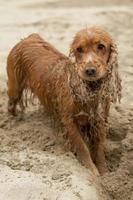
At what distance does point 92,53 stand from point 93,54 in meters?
0.01

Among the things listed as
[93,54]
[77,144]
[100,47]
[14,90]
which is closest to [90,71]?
[93,54]

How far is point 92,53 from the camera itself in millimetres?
6668

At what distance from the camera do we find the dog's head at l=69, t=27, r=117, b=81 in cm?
658

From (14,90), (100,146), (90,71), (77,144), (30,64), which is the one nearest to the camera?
(90,71)

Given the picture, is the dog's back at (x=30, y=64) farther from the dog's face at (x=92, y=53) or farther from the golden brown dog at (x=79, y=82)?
the dog's face at (x=92, y=53)

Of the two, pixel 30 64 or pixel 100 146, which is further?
pixel 30 64

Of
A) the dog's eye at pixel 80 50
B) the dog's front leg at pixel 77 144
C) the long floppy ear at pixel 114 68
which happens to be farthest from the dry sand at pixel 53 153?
the dog's eye at pixel 80 50

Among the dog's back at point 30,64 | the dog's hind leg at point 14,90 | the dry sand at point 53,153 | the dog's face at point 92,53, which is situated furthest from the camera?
the dog's hind leg at point 14,90

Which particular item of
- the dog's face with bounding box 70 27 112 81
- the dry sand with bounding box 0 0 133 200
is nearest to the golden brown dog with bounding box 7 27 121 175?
the dog's face with bounding box 70 27 112 81

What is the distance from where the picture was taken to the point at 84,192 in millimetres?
6473

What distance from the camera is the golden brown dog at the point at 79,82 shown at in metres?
6.72

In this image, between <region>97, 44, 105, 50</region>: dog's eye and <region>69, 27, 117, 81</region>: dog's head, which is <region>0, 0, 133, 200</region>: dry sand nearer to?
<region>69, 27, 117, 81</region>: dog's head

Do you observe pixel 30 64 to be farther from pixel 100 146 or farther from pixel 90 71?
pixel 90 71

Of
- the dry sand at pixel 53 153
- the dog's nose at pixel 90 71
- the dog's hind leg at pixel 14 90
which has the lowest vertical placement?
the dry sand at pixel 53 153
